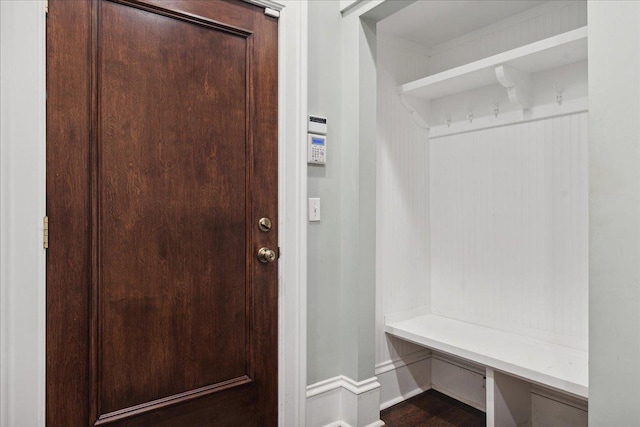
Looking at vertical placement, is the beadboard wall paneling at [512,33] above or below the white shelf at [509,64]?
above

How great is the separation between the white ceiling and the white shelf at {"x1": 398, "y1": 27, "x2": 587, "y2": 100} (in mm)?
326

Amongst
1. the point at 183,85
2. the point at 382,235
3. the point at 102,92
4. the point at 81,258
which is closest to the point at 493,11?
the point at 382,235

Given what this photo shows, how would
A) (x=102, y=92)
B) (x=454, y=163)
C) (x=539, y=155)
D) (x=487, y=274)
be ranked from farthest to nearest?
(x=454, y=163), (x=487, y=274), (x=539, y=155), (x=102, y=92)

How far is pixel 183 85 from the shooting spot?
5.19 ft

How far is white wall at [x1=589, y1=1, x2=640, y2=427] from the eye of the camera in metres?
1.12

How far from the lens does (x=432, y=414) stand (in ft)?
7.42

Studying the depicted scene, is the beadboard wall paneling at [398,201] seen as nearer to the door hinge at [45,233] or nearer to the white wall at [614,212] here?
the white wall at [614,212]

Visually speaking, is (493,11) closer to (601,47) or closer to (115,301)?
(601,47)

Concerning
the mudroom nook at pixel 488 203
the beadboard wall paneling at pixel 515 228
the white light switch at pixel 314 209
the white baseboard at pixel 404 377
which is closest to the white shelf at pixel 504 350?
the mudroom nook at pixel 488 203

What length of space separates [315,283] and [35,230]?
1160 mm

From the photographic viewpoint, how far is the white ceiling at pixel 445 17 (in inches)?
84.4

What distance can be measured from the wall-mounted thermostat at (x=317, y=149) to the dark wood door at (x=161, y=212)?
0.20 m

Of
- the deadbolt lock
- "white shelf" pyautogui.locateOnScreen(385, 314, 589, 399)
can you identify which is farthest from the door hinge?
"white shelf" pyautogui.locateOnScreen(385, 314, 589, 399)

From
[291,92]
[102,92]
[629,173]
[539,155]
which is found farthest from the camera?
[539,155]
